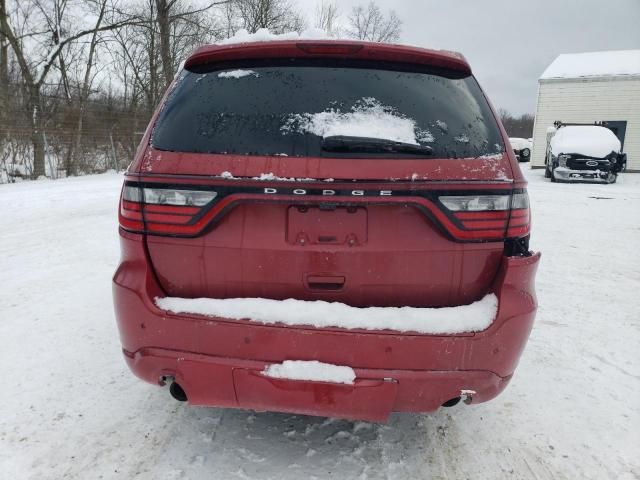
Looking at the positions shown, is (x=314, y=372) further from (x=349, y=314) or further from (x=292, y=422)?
(x=292, y=422)

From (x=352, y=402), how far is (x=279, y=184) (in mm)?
915

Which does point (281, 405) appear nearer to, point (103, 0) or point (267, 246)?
point (267, 246)

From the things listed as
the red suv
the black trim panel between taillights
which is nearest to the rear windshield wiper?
the red suv

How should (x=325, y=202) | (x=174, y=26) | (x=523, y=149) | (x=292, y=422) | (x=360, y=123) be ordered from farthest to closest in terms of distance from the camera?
(x=523, y=149) → (x=174, y=26) → (x=292, y=422) → (x=360, y=123) → (x=325, y=202)

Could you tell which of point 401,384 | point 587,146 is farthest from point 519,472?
→ point 587,146

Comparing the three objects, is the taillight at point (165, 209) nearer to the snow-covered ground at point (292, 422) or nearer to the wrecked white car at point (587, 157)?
the snow-covered ground at point (292, 422)

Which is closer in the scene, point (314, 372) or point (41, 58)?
point (314, 372)

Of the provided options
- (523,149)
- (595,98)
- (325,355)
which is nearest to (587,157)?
(595,98)

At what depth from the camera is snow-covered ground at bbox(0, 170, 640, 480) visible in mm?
2098

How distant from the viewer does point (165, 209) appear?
73.1 inches

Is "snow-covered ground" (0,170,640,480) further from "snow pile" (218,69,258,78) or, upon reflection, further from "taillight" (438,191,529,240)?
"snow pile" (218,69,258,78)

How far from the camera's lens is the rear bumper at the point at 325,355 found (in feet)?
5.78

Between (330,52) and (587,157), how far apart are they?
Answer: 1682 centimetres

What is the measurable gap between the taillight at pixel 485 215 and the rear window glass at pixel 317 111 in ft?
0.67
